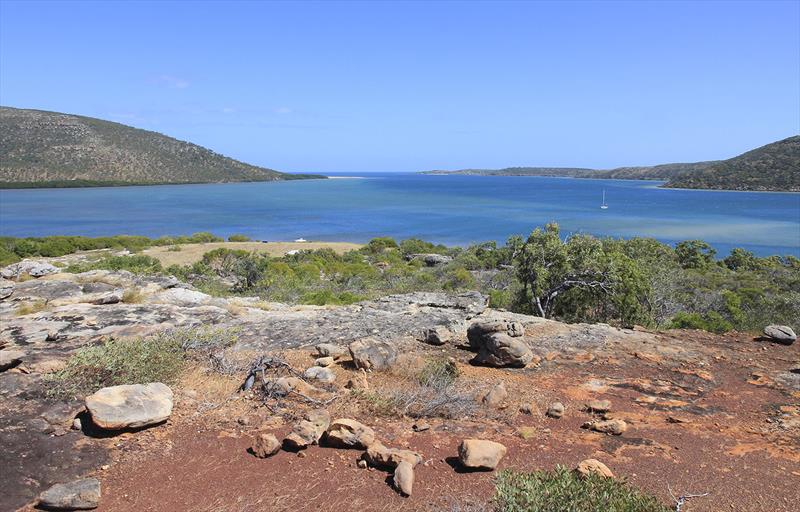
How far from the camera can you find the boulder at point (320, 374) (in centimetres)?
817

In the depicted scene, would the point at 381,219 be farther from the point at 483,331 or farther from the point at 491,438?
the point at 491,438

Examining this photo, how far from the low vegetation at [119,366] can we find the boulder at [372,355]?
8.61 ft

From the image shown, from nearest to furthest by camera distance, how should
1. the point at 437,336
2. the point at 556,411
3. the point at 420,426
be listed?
1. the point at 420,426
2. the point at 556,411
3. the point at 437,336

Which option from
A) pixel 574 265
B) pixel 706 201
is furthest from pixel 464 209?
pixel 574 265

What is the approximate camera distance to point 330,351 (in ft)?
30.9

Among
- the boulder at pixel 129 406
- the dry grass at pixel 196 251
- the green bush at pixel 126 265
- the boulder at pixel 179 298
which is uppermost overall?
the boulder at pixel 129 406

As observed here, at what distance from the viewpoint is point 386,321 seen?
40.0 ft

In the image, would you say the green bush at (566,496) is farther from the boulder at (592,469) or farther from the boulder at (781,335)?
the boulder at (781,335)

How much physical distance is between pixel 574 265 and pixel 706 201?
116 metres

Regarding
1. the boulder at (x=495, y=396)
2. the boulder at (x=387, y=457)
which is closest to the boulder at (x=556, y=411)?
the boulder at (x=495, y=396)

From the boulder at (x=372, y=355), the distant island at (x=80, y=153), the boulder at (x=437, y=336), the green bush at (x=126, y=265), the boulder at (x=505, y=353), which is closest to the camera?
the boulder at (x=372, y=355)

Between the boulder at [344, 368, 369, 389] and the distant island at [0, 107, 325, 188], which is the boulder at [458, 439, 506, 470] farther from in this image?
the distant island at [0, 107, 325, 188]

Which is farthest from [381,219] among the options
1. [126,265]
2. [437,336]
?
[437,336]

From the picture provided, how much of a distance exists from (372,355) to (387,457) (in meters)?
3.18
